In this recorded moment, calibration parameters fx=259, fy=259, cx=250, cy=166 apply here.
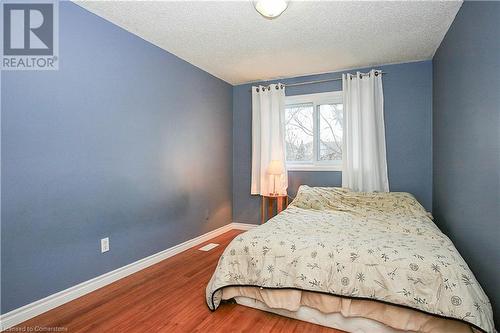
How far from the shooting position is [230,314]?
1884 mm

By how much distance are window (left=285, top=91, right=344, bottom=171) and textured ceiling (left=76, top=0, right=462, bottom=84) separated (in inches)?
22.0

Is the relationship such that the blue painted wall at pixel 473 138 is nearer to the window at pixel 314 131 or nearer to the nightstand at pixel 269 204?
the window at pixel 314 131

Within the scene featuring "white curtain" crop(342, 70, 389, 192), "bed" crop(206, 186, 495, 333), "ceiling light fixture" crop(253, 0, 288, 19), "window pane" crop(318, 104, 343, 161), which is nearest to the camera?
"bed" crop(206, 186, 495, 333)

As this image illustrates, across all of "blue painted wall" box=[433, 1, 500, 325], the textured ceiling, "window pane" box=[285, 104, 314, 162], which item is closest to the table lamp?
"window pane" box=[285, 104, 314, 162]

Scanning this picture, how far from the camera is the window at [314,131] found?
383 centimetres

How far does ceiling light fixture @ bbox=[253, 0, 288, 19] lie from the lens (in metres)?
1.99

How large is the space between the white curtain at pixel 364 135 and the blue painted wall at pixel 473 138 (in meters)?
0.71

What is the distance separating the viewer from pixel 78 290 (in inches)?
83.8

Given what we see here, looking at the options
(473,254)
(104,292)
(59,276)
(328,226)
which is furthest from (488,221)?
(59,276)

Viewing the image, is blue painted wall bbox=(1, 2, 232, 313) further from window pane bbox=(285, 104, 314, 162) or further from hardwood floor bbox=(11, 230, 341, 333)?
window pane bbox=(285, 104, 314, 162)

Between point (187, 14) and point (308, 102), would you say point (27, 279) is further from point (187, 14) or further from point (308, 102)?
point (308, 102)

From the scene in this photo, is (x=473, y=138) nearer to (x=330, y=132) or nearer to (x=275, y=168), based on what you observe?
(x=330, y=132)

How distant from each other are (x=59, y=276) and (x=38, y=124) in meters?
1.17

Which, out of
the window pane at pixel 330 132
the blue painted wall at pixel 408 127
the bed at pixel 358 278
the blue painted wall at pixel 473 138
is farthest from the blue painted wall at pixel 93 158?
the blue painted wall at pixel 473 138
